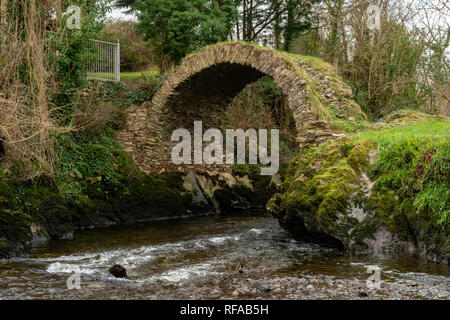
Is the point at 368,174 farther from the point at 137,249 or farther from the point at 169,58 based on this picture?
the point at 169,58

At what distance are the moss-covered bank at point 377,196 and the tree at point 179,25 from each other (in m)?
8.65

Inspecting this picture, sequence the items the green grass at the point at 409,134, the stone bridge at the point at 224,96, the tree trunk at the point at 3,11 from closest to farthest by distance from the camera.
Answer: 1. the green grass at the point at 409,134
2. the tree trunk at the point at 3,11
3. the stone bridge at the point at 224,96

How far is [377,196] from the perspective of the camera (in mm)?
7566

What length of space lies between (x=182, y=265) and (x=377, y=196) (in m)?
3.16

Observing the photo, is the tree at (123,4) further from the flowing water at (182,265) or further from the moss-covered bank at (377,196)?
the moss-covered bank at (377,196)

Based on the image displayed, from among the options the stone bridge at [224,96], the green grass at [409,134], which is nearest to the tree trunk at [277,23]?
the stone bridge at [224,96]

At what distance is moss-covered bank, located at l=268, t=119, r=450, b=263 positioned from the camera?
6785 millimetres

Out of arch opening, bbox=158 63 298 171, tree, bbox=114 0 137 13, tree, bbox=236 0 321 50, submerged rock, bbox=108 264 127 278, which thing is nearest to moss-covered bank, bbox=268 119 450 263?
submerged rock, bbox=108 264 127 278

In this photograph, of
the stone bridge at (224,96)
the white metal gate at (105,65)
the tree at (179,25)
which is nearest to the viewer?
the stone bridge at (224,96)

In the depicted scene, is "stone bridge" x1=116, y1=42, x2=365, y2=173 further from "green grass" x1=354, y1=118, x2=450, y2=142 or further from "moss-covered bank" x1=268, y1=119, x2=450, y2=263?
"moss-covered bank" x1=268, y1=119, x2=450, y2=263

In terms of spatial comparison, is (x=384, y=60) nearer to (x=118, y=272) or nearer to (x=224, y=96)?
(x=224, y=96)

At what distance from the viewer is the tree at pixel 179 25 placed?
1619 cm

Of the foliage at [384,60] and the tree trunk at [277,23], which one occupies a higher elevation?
the tree trunk at [277,23]

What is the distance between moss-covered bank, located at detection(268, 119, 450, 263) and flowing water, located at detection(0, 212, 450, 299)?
338 millimetres
